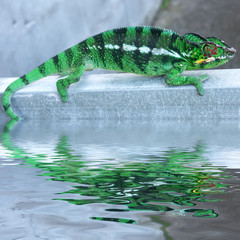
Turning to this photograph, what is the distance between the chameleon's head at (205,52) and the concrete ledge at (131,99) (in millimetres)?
115

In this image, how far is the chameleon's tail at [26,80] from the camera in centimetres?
331

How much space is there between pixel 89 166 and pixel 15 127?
141cm

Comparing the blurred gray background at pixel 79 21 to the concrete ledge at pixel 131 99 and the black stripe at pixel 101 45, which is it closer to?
the concrete ledge at pixel 131 99

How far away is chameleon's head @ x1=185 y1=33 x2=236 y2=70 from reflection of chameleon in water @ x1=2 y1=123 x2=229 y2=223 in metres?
1.37

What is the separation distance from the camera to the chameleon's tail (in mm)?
3312

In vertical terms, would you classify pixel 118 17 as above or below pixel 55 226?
above

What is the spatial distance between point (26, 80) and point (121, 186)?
2.35m

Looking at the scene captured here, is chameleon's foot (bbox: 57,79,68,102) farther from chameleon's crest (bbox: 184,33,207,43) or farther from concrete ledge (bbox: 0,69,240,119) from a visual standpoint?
chameleon's crest (bbox: 184,33,207,43)

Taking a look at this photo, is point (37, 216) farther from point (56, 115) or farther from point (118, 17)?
point (118, 17)

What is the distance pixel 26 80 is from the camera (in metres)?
3.40

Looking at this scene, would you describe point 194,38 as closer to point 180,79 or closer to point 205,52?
point 205,52

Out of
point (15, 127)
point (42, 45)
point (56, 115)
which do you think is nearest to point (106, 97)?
point (56, 115)

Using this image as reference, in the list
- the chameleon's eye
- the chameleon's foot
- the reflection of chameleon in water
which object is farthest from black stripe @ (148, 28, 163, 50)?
the reflection of chameleon in water

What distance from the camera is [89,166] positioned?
1485 millimetres
